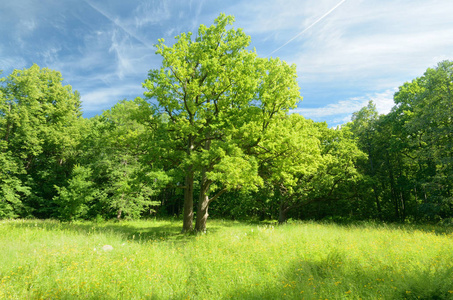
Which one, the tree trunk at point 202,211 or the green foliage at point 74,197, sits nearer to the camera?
the tree trunk at point 202,211

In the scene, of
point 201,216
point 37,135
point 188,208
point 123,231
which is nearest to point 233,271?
point 201,216

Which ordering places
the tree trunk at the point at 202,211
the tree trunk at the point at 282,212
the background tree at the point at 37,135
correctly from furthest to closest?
the background tree at the point at 37,135 → the tree trunk at the point at 282,212 → the tree trunk at the point at 202,211

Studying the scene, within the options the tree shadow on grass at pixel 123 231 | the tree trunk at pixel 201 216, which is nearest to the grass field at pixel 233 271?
the tree shadow on grass at pixel 123 231

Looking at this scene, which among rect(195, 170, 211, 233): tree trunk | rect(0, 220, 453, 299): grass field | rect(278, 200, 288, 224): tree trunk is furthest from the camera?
rect(278, 200, 288, 224): tree trunk

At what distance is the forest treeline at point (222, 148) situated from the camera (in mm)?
12391

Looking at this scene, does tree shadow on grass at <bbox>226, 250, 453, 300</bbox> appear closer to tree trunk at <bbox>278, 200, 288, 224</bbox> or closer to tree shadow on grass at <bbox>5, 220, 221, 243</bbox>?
tree shadow on grass at <bbox>5, 220, 221, 243</bbox>

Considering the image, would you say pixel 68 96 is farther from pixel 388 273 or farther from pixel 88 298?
pixel 388 273

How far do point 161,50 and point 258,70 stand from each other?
582 cm

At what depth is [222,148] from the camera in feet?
37.7

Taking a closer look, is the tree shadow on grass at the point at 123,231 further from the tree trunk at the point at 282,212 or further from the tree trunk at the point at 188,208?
the tree trunk at the point at 282,212

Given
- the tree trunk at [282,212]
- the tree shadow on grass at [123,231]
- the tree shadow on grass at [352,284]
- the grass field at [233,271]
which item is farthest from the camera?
the tree trunk at [282,212]

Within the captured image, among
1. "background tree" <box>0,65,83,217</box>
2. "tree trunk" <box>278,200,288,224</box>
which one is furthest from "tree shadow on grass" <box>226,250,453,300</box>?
"background tree" <box>0,65,83,217</box>

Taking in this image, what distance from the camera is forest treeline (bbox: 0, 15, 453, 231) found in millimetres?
12391

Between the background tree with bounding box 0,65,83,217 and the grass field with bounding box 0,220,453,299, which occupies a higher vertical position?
the background tree with bounding box 0,65,83,217
